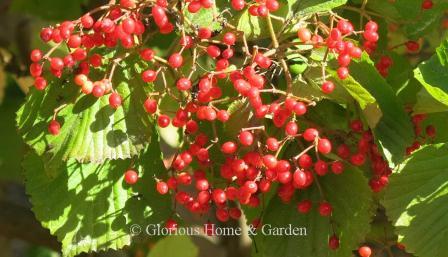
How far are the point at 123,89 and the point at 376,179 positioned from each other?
1.53 ft

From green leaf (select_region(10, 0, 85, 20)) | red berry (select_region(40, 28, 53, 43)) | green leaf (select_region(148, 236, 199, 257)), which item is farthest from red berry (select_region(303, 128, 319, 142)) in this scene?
green leaf (select_region(10, 0, 85, 20))

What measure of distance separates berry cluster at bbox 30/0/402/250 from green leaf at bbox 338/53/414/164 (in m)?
0.04

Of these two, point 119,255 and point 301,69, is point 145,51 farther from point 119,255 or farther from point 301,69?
point 119,255

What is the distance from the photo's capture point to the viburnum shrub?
132cm

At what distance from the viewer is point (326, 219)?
1485mm

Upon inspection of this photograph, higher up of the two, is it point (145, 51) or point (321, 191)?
point (145, 51)

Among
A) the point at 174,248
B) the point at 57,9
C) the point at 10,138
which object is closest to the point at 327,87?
the point at 174,248

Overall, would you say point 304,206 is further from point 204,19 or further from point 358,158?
point 204,19

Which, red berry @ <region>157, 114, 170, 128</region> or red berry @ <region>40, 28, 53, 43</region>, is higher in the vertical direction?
red berry @ <region>40, 28, 53, 43</region>

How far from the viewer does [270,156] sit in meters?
1.31

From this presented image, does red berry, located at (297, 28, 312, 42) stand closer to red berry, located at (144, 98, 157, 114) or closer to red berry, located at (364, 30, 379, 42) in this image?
red berry, located at (364, 30, 379, 42)

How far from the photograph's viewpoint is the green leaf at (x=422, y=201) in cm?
136

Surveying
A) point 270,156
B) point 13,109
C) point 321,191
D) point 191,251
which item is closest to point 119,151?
point 270,156

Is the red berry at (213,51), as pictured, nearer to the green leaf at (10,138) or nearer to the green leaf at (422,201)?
the green leaf at (422,201)
